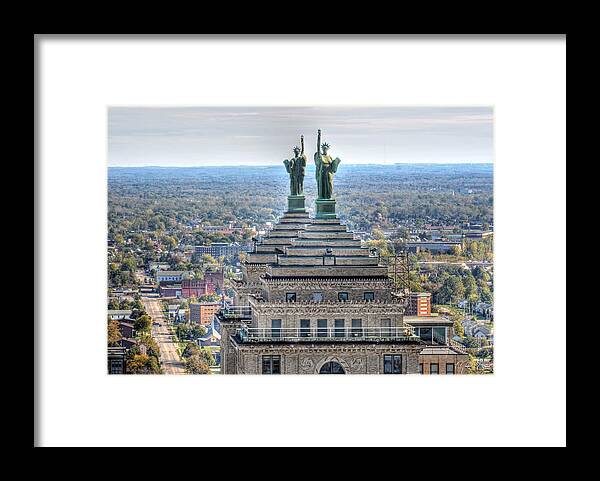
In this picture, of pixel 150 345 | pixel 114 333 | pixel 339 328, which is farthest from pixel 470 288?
pixel 339 328

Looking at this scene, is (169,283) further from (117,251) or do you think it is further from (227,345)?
(227,345)

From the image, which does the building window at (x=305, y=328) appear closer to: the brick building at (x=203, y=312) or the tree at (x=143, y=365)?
the tree at (x=143, y=365)

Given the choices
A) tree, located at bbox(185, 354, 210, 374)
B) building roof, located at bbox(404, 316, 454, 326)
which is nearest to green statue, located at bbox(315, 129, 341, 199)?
building roof, located at bbox(404, 316, 454, 326)

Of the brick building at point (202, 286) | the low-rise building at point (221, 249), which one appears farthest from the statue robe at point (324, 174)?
the brick building at point (202, 286)
